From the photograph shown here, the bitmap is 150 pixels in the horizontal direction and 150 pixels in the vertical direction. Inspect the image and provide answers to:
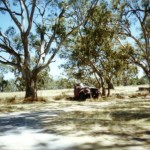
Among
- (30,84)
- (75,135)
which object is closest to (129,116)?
(75,135)

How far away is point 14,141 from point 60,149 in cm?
154

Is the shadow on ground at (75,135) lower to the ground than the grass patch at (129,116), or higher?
lower

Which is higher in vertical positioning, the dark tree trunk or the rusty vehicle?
the dark tree trunk

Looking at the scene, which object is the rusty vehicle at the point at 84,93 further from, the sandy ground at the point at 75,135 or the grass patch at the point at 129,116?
the sandy ground at the point at 75,135

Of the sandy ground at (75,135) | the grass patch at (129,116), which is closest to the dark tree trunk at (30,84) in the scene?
the grass patch at (129,116)

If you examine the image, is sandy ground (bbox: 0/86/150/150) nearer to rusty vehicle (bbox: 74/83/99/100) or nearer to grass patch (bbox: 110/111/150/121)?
grass patch (bbox: 110/111/150/121)

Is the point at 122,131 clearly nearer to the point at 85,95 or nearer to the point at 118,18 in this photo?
the point at 85,95

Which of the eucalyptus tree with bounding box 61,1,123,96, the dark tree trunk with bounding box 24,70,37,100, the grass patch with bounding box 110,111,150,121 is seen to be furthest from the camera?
the eucalyptus tree with bounding box 61,1,123,96

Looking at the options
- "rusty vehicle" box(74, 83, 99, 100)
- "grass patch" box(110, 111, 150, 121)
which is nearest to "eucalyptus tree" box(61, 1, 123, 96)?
"rusty vehicle" box(74, 83, 99, 100)

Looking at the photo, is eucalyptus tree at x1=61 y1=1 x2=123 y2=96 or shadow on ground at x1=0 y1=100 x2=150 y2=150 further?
eucalyptus tree at x1=61 y1=1 x2=123 y2=96

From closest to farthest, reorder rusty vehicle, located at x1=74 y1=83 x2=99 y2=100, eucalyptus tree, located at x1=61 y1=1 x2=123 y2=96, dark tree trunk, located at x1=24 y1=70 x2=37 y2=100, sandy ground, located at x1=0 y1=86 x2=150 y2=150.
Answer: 1. sandy ground, located at x1=0 y1=86 x2=150 y2=150
2. dark tree trunk, located at x1=24 y1=70 x2=37 y2=100
3. rusty vehicle, located at x1=74 y1=83 x2=99 y2=100
4. eucalyptus tree, located at x1=61 y1=1 x2=123 y2=96

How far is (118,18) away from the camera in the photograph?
38125mm

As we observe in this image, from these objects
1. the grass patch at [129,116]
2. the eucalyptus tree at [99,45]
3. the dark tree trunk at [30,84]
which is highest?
the eucalyptus tree at [99,45]

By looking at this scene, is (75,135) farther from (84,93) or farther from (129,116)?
(84,93)
